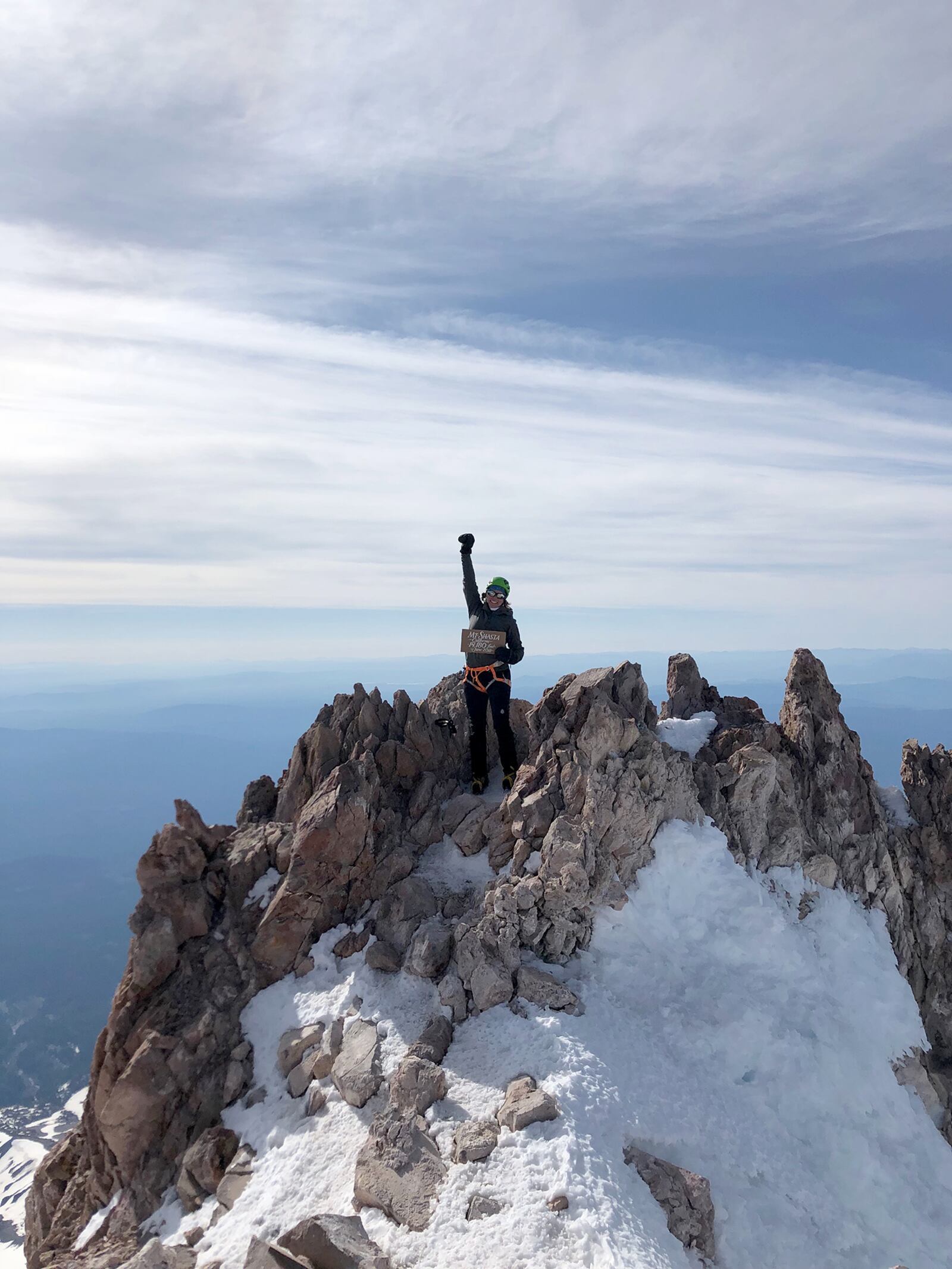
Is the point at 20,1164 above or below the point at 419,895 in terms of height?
below

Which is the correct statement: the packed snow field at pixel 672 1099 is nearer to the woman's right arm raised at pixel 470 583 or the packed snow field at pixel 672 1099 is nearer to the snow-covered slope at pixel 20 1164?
the woman's right arm raised at pixel 470 583

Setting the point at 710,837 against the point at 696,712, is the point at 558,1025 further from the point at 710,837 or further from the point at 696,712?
the point at 696,712

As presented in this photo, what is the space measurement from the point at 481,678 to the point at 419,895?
5.78 metres

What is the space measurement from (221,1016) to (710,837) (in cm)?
1143

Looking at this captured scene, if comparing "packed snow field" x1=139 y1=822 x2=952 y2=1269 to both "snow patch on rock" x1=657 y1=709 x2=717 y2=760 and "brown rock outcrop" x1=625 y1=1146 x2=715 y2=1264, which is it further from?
"snow patch on rock" x1=657 y1=709 x2=717 y2=760

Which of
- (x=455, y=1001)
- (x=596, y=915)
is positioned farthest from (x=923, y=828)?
(x=455, y=1001)

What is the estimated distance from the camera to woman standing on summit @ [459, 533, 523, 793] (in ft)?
63.6

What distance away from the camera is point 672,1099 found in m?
12.3

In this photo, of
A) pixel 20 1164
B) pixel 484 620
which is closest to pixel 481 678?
pixel 484 620

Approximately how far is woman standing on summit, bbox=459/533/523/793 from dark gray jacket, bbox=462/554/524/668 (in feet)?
0.05

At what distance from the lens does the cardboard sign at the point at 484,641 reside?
1919 cm

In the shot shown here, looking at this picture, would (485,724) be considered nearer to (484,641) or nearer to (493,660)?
(493,660)

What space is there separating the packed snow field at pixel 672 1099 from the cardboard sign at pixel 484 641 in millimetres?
5446

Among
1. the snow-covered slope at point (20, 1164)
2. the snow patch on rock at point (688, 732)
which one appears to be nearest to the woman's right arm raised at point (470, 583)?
the snow patch on rock at point (688, 732)
